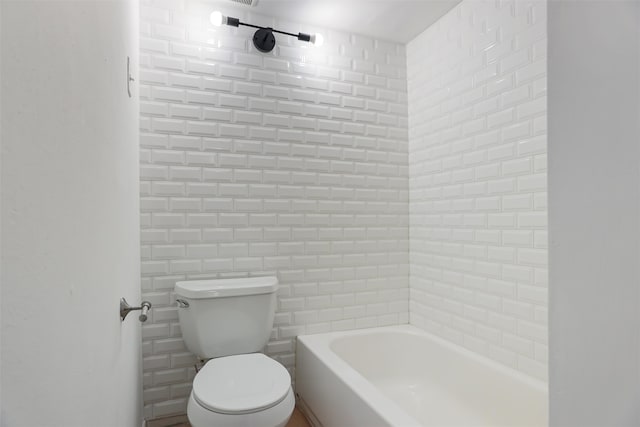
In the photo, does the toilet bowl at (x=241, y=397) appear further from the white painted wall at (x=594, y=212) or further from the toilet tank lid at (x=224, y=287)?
the white painted wall at (x=594, y=212)

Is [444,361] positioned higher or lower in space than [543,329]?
lower

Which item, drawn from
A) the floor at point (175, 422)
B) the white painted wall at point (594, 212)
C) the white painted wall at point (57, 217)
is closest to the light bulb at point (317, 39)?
the white painted wall at point (57, 217)

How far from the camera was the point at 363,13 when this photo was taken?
222 centimetres

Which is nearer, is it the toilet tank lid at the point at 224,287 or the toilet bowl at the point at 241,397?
the toilet bowl at the point at 241,397

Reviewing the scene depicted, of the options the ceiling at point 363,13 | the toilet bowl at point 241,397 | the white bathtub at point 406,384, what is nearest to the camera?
the toilet bowl at point 241,397

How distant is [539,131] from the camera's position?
1.66 meters

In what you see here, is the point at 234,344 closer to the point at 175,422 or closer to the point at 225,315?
the point at 225,315

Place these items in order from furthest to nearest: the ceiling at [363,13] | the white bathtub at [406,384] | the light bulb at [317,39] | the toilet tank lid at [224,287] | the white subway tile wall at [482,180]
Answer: the light bulb at [317,39]
the ceiling at [363,13]
the toilet tank lid at [224,287]
the white subway tile wall at [482,180]
the white bathtub at [406,384]

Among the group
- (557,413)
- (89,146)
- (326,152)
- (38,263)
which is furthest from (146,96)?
(557,413)

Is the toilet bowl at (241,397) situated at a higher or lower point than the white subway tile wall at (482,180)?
lower

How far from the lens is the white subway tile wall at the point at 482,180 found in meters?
1.68

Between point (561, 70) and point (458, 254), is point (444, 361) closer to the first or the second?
point (458, 254)

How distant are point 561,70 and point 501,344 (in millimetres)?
1802

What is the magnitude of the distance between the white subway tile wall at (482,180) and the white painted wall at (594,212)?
144 centimetres
